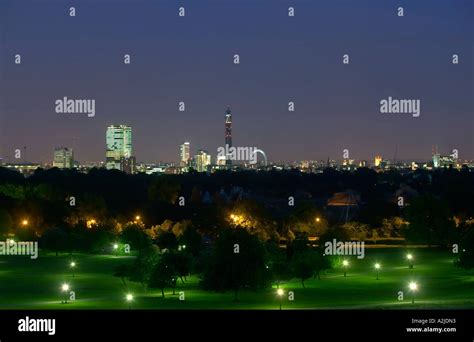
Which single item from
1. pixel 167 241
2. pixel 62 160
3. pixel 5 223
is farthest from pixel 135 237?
pixel 62 160

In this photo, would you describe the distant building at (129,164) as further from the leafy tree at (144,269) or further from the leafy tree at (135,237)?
the leafy tree at (144,269)

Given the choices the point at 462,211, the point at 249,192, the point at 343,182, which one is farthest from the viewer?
the point at 343,182

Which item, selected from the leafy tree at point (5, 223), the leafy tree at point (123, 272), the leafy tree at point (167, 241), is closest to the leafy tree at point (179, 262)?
the leafy tree at point (123, 272)

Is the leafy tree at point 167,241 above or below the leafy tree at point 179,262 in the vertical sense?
above

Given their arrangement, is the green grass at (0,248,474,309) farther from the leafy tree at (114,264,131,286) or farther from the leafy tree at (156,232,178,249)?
the leafy tree at (156,232,178,249)

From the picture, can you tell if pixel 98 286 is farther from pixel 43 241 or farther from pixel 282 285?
pixel 43 241
